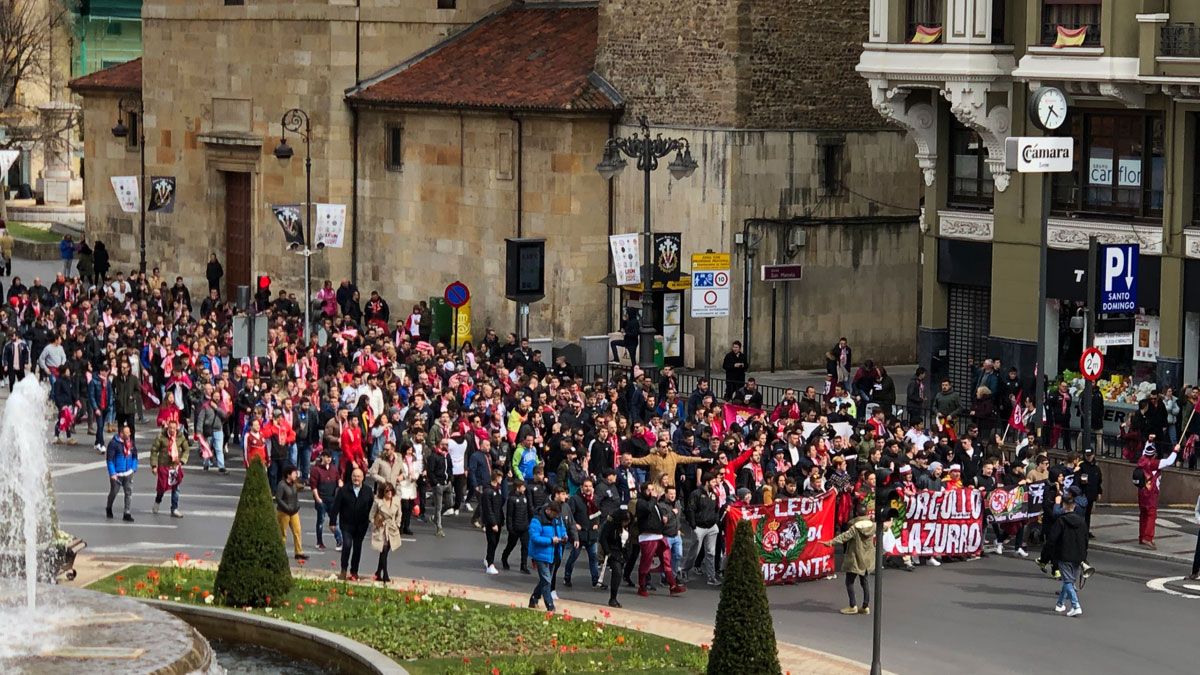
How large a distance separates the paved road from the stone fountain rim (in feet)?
14.4

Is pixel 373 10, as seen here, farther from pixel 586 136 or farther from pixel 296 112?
pixel 586 136

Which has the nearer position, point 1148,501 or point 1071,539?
point 1071,539

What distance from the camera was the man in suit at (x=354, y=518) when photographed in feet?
104

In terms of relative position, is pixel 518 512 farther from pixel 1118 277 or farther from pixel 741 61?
pixel 741 61

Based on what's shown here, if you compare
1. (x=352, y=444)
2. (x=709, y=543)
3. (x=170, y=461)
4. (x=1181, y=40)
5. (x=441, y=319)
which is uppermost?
(x=1181, y=40)

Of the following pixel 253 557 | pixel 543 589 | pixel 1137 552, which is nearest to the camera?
pixel 253 557

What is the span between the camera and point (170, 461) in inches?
1414

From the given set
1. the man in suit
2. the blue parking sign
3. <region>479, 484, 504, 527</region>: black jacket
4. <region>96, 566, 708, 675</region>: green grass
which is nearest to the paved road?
<region>479, 484, 504, 527</region>: black jacket

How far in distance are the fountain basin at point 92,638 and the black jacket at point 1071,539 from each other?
1085 cm

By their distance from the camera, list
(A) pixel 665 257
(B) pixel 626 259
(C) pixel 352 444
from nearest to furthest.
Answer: (C) pixel 352 444
(B) pixel 626 259
(A) pixel 665 257

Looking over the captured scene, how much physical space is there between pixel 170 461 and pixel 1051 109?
15.1 metres

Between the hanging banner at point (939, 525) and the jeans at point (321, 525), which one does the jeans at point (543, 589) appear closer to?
the jeans at point (321, 525)

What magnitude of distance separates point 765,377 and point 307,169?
11225 millimetres

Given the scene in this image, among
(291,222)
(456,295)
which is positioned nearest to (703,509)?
(456,295)
